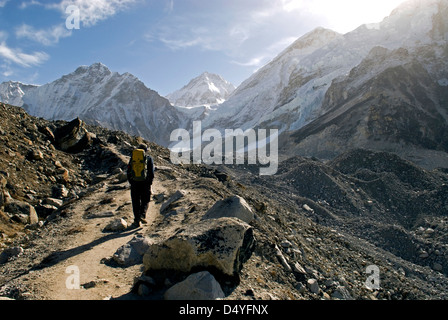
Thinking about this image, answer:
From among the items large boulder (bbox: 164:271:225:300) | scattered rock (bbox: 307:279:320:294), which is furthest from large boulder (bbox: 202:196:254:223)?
large boulder (bbox: 164:271:225:300)

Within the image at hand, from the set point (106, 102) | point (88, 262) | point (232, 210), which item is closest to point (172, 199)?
point (232, 210)

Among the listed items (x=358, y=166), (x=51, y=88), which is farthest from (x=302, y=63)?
(x=51, y=88)

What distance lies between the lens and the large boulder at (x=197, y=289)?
3.36m

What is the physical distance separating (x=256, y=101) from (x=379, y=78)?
82.0 meters

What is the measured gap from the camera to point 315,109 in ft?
264

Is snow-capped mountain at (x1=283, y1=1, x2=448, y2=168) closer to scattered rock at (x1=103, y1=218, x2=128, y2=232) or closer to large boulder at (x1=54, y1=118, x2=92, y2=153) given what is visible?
large boulder at (x1=54, y1=118, x2=92, y2=153)

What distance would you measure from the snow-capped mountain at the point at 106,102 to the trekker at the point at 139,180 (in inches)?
5450

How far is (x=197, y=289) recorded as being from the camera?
339 cm

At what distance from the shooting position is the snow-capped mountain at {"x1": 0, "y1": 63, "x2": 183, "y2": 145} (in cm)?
14762

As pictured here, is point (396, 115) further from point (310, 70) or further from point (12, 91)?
point (12, 91)

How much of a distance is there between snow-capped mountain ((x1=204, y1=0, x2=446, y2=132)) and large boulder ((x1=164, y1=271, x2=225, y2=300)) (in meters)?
72.1

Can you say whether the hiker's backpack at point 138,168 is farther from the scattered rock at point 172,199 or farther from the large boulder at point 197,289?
the large boulder at point 197,289

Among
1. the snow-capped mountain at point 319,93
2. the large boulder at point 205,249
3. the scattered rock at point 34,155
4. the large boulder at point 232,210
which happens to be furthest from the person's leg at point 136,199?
the snow-capped mountain at point 319,93
